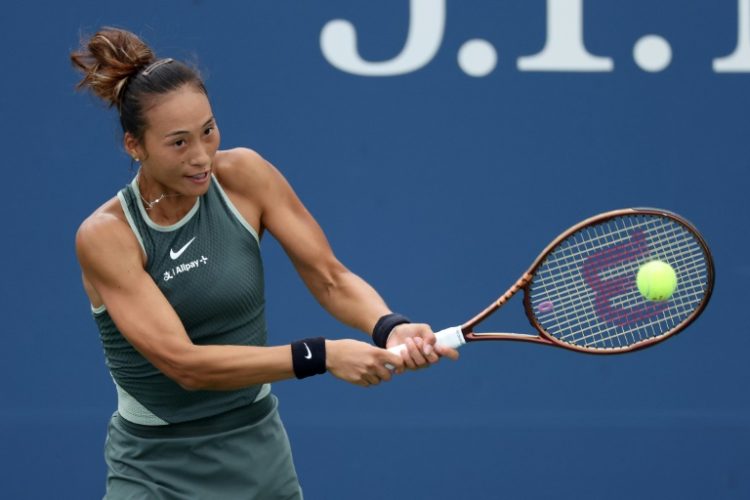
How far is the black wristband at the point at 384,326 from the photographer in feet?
10.4

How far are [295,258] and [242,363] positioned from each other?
425 mm

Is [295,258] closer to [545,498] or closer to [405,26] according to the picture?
[405,26]

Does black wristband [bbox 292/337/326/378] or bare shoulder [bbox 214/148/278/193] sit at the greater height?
bare shoulder [bbox 214/148/278/193]

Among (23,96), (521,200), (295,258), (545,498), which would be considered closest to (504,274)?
(521,200)

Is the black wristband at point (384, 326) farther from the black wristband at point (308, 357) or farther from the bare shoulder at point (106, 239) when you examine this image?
the bare shoulder at point (106, 239)

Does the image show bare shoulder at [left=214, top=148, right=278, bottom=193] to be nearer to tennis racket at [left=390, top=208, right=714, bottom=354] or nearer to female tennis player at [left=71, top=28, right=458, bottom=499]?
female tennis player at [left=71, top=28, right=458, bottom=499]

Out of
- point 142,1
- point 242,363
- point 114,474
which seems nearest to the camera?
point 242,363

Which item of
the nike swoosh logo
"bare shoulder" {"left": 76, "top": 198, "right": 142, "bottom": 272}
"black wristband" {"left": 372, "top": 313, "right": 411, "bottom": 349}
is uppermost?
"bare shoulder" {"left": 76, "top": 198, "right": 142, "bottom": 272}

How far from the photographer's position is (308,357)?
2.99 m

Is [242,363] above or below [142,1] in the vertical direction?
below

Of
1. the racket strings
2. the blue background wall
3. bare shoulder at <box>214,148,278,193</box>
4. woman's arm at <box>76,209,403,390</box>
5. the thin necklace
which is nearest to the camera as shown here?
woman's arm at <box>76,209,403,390</box>

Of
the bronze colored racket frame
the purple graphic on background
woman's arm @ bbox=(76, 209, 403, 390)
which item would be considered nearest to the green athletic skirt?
woman's arm @ bbox=(76, 209, 403, 390)

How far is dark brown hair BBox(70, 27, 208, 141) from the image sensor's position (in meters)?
3.02

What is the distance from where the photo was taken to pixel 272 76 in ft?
14.2
